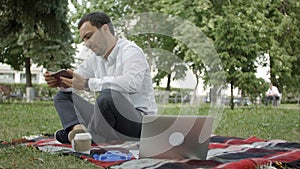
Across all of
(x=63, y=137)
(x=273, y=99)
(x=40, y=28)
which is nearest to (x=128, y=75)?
(x=63, y=137)

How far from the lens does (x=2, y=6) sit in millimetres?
6910

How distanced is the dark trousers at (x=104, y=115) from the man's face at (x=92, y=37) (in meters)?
0.26

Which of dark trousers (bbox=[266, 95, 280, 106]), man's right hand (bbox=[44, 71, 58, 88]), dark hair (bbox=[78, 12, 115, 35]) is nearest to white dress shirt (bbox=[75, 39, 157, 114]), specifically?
dark hair (bbox=[78, 12, 115, 35])

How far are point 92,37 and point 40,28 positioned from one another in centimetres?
579

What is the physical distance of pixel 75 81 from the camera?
2.34m

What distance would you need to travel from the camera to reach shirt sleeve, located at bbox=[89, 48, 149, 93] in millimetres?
2236

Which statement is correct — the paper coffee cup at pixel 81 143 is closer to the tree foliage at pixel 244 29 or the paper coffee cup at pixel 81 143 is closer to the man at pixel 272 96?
the tree foliage at pixel 244 29

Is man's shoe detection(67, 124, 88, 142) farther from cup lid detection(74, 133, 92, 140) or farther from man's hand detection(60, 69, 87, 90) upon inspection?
man's hand detection(60, 69, 87, 90)

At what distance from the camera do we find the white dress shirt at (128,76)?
2.24 m

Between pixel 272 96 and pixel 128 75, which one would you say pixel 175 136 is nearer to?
pixel 128 75

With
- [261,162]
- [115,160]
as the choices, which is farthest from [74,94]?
[261,162]

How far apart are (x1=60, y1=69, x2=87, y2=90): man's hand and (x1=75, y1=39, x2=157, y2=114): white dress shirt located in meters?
0.04

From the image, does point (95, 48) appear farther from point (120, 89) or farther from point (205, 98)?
point (205, 98)

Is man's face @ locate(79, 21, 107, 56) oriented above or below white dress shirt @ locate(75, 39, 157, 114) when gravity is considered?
above
